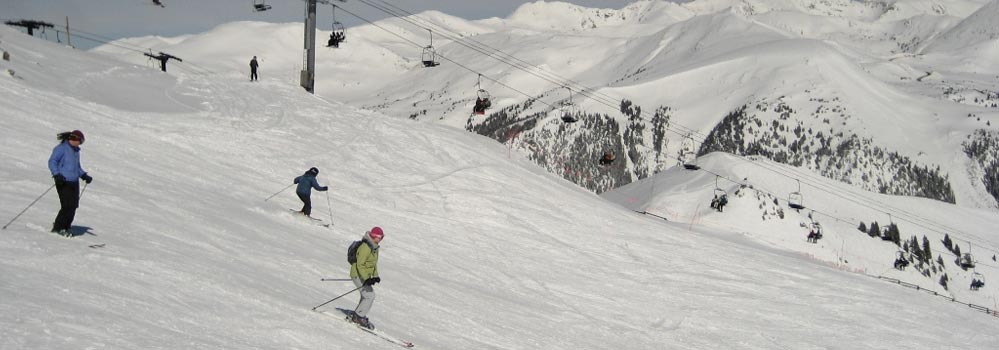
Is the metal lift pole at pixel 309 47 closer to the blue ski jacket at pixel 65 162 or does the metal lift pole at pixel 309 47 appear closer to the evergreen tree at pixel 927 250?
the blue ski jacket at pixel 65 162

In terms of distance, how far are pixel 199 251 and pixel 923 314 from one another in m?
24.6

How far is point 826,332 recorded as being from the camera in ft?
91.9

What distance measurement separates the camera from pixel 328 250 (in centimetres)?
2203

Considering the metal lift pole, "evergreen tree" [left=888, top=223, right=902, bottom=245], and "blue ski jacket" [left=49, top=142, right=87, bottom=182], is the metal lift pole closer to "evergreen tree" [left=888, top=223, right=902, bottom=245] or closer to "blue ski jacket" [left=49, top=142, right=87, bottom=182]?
"blue ski jacket" [left=49, top=142, right=87, bottom=182]

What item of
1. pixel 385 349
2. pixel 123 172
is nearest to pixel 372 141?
pixel 123 172

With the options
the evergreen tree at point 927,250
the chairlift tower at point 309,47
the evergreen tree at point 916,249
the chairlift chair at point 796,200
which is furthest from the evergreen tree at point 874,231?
the chairlift tower at point 309,47

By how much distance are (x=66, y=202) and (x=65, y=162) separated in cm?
72

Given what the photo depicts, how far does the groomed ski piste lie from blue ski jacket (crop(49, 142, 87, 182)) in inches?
Result: 45.9

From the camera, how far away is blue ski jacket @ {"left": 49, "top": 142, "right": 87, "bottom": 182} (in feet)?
49.2

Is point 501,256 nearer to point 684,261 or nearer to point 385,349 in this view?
point 684,261

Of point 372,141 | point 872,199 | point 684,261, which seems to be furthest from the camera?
point 872,199

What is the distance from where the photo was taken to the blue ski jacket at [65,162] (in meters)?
15.0

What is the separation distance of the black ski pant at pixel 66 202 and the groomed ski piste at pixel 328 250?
0.87 feet

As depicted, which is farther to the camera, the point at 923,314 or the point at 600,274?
the point at 923,314
